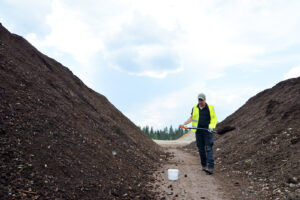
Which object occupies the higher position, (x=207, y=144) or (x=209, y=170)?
(x=207, y=144)

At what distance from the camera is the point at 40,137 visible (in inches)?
209

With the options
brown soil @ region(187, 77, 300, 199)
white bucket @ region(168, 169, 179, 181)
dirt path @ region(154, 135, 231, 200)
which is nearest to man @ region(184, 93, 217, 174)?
dirt path @ region(154, 135, 231, 200)

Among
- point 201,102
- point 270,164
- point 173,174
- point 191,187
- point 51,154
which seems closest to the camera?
point 51,154

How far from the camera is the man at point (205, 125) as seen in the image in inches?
301

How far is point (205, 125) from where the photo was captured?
25.5ft

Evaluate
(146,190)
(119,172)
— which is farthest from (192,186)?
(119,172)

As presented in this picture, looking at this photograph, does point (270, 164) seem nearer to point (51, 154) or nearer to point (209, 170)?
point (209, 170)

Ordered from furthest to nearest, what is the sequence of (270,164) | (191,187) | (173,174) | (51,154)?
(270,164) → (173,174) → (191,187) → (51,154)

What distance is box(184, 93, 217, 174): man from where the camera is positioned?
7656mm

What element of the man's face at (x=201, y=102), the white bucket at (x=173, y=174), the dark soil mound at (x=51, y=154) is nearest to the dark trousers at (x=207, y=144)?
the man's face at (x=201, y=102)

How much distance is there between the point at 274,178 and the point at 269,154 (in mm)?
1710

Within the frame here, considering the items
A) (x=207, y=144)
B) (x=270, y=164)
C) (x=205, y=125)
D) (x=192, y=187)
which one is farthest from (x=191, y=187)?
(x=270, y=164)

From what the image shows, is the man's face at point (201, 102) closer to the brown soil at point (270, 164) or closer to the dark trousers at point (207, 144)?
the dark trousers at point (207, 144)

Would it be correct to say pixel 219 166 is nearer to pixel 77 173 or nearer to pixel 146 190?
pixel 146 190
